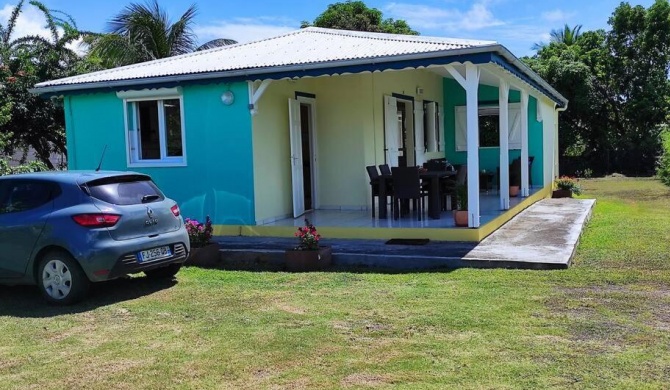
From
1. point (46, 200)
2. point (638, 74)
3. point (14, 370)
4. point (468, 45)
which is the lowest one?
point (14, 370)

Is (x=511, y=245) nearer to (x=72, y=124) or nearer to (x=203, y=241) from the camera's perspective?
(x=203, y=241)

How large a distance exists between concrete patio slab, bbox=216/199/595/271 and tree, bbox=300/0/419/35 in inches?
951

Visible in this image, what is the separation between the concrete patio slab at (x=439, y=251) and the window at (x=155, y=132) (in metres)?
1.97

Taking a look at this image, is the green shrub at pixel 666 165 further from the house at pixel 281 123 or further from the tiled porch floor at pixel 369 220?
the tiled porch floor at pixel 369 220

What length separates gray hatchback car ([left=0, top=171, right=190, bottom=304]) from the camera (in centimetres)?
631

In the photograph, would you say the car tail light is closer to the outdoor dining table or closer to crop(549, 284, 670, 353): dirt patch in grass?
crop(549, 284, 670, 353): dirt patch in grass

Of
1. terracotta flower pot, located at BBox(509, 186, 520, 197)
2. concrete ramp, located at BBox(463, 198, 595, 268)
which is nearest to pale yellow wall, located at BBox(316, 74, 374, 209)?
concrete ramp, located at BBox(463, 198, 595, 268)

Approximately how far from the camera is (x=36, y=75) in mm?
17734

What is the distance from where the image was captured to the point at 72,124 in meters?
11.4

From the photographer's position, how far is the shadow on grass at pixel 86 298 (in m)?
6.29

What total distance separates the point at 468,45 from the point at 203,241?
4.59m

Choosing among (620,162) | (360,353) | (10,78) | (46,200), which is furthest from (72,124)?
(620,162)

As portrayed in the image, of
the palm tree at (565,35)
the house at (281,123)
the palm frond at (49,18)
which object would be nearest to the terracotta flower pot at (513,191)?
the house at (281,123)

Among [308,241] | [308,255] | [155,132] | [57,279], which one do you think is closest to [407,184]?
[308,241]
